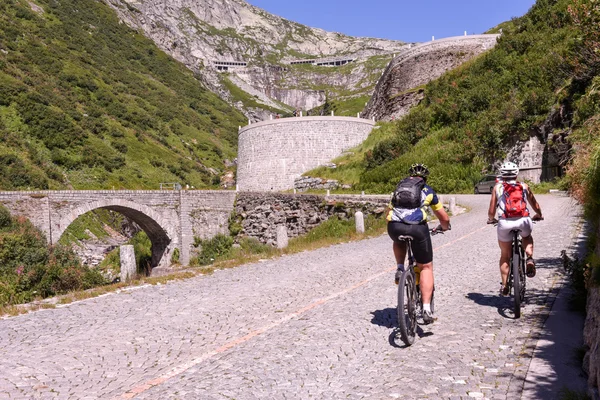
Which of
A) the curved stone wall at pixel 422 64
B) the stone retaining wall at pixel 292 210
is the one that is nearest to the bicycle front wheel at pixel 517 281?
the stone retaining wall at pixel 292 210

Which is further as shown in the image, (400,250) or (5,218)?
(5,218)

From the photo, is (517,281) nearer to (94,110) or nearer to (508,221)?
(508,221)

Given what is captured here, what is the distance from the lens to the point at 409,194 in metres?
4.88

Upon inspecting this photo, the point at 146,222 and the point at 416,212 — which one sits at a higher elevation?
the point at 416,212

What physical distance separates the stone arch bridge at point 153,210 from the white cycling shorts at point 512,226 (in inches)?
927

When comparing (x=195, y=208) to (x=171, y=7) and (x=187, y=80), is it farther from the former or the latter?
(x=171, y=7)

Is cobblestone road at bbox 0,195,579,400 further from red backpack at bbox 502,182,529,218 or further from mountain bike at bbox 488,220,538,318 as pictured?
red backpack at bbox 502,182,529,218

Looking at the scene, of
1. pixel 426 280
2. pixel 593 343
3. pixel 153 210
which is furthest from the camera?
pixel 153 210

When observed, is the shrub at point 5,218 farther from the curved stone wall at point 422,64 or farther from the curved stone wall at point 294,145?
the curved stone wall at point 422,64

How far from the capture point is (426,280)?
5.05 meters

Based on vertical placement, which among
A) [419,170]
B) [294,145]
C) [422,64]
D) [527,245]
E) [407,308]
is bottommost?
[407,308]

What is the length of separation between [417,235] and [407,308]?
78cm

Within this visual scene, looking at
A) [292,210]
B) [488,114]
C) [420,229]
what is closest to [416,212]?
[420,229]

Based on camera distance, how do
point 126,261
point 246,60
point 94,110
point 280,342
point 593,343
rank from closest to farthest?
point 593,343
point 280,342
point 126,261
point 94,110
point 246,60
